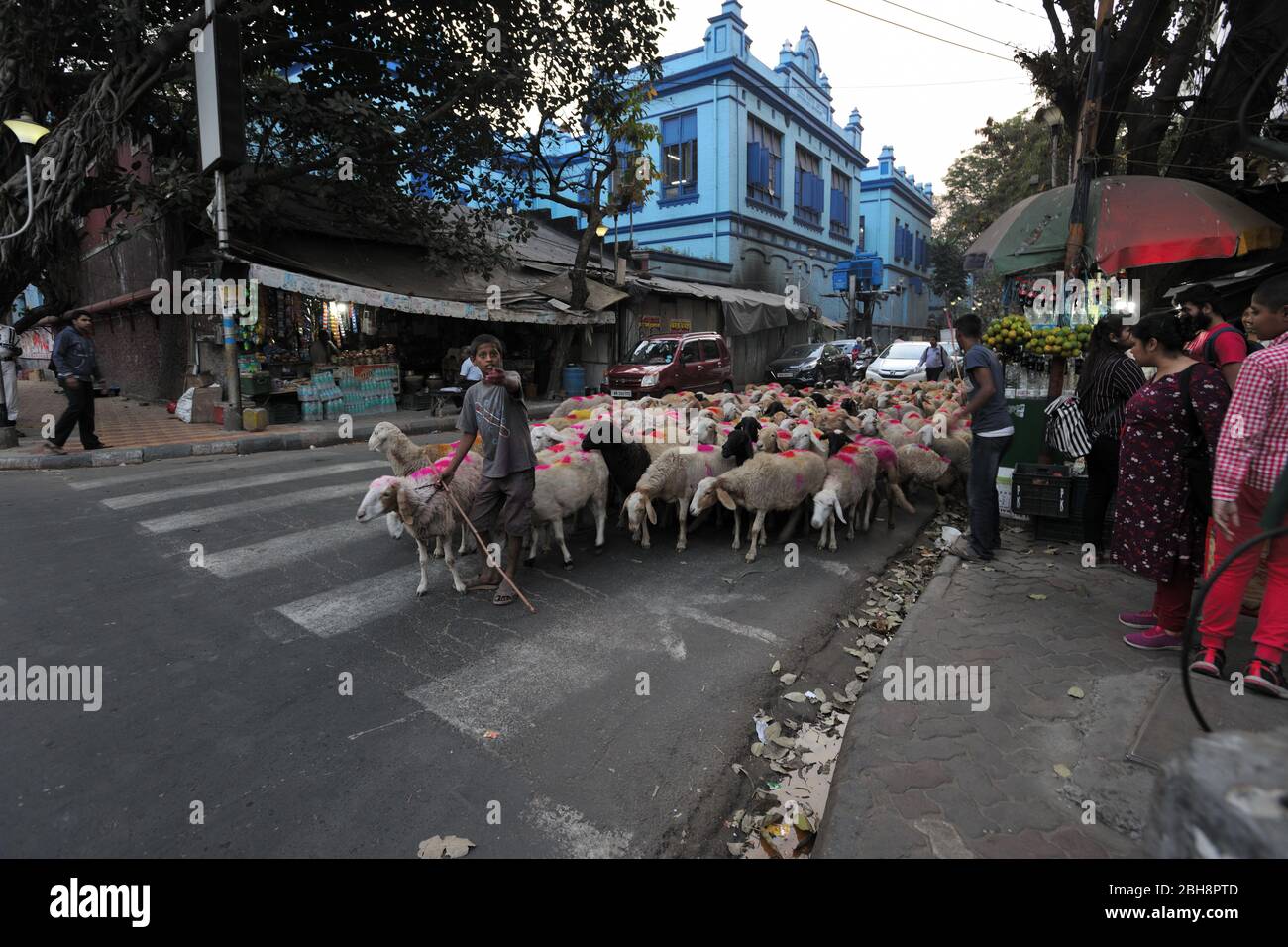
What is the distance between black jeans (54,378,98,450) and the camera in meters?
9.89

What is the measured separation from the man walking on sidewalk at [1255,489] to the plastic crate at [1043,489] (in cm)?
254

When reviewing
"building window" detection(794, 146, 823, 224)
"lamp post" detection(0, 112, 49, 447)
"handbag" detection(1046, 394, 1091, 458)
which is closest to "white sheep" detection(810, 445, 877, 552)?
"handbag" detection(1046, 394, 1091, 458)

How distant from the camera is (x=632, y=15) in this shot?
16.2m

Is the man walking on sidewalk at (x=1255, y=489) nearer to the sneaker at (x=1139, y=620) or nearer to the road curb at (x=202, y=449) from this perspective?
the sneaker at (x=1139, y=620)

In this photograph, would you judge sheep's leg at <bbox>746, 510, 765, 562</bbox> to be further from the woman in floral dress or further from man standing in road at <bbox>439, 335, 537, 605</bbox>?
the woman in floral dress

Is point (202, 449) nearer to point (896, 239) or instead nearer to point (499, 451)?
point (499, 451)

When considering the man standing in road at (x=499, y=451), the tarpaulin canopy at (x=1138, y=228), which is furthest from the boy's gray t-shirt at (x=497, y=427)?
the tarpaulin canopy at (x=1138, y=228)

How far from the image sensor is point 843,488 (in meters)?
6.52

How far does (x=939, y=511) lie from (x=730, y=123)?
23704 millimetres

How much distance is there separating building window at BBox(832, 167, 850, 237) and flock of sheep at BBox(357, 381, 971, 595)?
33.5m

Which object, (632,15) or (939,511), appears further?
(632,15)

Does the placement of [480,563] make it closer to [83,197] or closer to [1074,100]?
[1074,100]

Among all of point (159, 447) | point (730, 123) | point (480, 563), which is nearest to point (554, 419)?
point (480, 563)

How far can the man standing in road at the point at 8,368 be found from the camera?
10.8 metres
